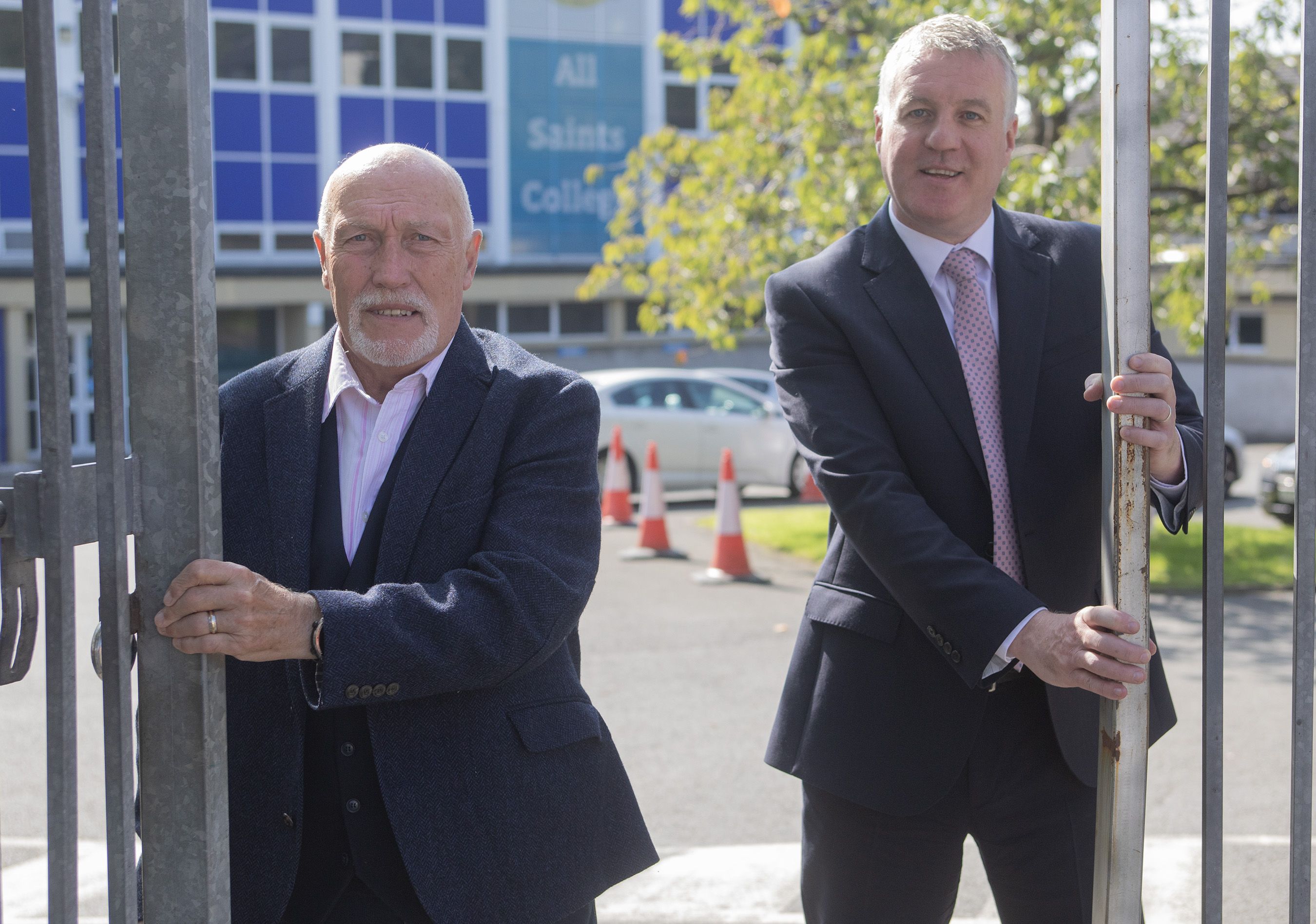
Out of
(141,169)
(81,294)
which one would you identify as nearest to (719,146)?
(141,169)

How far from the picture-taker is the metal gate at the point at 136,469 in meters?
1.51

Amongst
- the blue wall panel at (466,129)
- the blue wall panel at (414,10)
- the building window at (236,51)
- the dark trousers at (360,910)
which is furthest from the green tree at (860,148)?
the blue wall panel at (414,10)

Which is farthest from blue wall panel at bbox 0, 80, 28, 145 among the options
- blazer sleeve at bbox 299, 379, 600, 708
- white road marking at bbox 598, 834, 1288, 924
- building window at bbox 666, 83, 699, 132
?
building window at bbox 666, 83, 699, 132

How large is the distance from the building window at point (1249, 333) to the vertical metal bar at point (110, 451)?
1327 inches

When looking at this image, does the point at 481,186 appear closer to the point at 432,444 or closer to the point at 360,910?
the point at 432,444

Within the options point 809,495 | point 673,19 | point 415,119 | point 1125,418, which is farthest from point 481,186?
point 1125,418

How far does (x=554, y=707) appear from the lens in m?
2.18

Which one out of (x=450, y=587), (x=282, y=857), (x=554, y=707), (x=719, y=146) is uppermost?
(x=719, y=146)

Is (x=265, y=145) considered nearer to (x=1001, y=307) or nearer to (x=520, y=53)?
(x=520, y=53)

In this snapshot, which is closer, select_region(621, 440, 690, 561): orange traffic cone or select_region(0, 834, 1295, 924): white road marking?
select_region(0, 834, 1295, 924): white road marking

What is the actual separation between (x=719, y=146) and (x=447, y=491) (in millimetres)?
9767

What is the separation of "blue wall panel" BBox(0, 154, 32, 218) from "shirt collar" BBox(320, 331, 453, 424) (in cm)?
58

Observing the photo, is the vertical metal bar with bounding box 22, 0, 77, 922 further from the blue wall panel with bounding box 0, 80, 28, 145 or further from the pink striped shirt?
the pink striped shirt

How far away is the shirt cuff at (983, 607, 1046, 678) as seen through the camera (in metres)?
2.10
